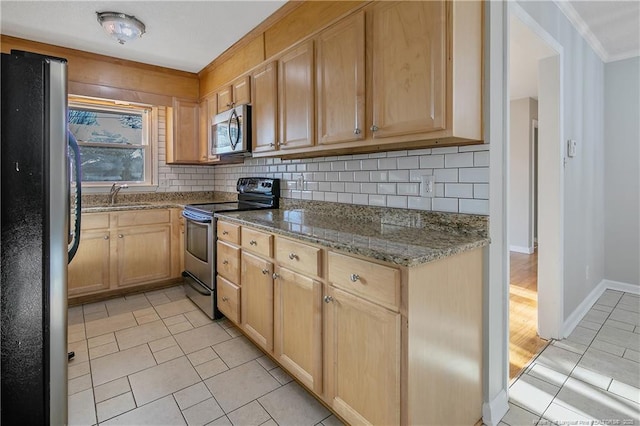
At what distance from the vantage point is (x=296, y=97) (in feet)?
7.57

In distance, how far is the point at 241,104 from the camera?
2.99m

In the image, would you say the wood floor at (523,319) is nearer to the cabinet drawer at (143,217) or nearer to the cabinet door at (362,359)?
the cabinet door at (362,359)

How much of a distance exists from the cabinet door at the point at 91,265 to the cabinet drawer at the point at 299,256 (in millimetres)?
2277

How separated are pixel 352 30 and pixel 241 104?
4.69ft

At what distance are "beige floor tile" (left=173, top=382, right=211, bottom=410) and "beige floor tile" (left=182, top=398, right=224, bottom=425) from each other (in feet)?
0.11

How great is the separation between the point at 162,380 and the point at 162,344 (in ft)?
1.60

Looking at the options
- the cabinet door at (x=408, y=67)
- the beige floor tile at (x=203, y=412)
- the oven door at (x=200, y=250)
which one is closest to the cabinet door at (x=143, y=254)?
the oven door at (x=200, y=250)

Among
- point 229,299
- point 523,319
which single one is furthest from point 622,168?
point 229,299

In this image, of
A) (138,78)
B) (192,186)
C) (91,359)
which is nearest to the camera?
(91,359)

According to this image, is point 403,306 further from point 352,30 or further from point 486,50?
point 352,30

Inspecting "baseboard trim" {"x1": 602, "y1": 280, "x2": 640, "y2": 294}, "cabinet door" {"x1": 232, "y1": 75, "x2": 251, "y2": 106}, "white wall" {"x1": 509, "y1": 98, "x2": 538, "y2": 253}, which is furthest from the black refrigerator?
"white wall" {"x1": 509, "y1": 98, "x2": 538, "y2": 253}

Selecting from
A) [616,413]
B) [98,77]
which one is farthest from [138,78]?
[616,413]

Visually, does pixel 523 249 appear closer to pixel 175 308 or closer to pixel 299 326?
pixel 299 326

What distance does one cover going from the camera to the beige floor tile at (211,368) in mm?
2061
